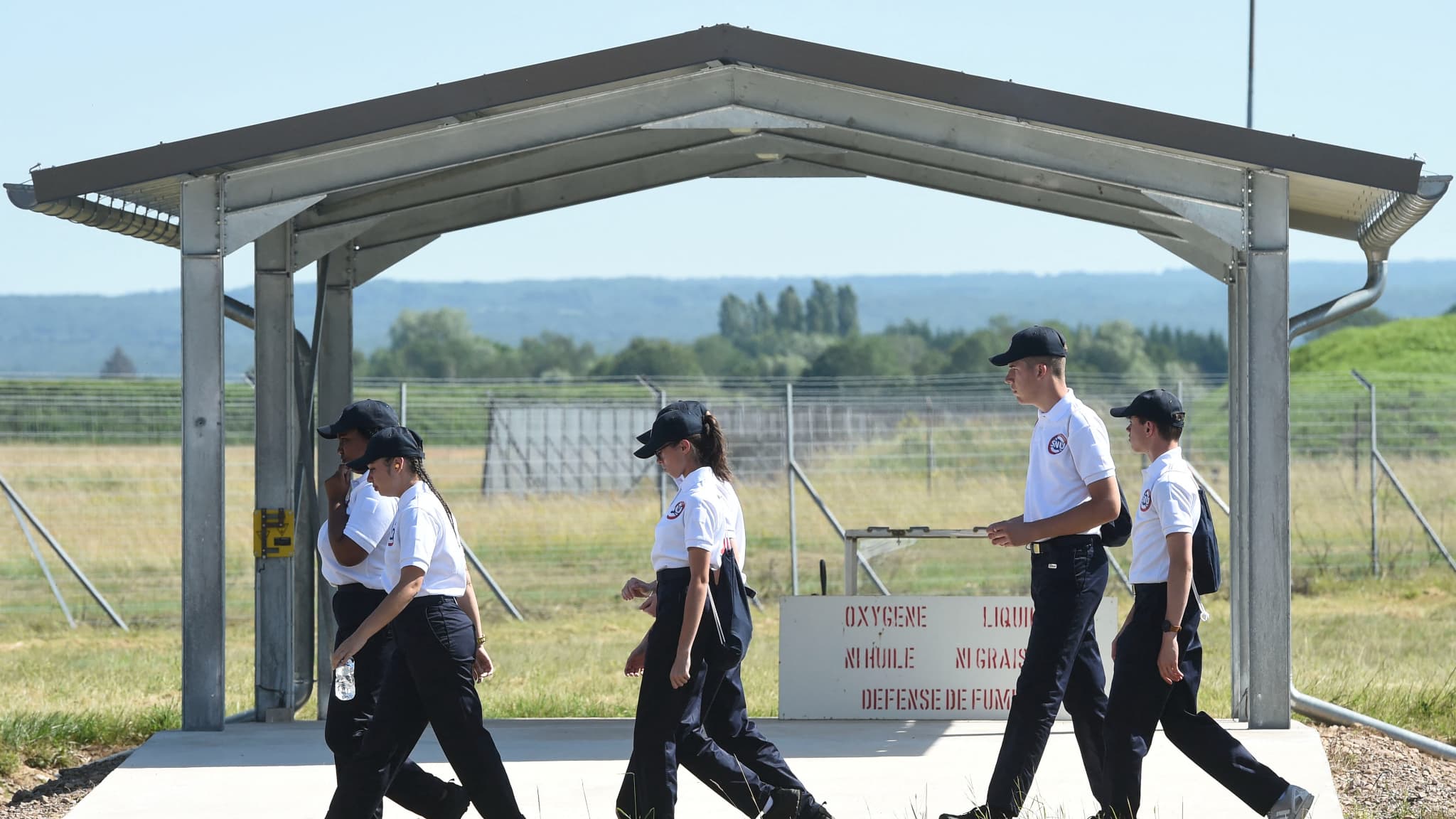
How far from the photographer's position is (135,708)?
33.4 feet

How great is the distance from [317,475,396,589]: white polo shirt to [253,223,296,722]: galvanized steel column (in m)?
2.96

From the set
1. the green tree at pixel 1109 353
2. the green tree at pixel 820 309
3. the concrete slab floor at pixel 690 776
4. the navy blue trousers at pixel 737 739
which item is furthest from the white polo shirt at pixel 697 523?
the green tree at pixel 820 309

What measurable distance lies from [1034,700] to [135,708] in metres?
6.25

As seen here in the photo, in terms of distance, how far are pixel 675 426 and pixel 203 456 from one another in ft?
10.5

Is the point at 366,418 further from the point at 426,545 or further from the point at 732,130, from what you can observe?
the point at 732,130

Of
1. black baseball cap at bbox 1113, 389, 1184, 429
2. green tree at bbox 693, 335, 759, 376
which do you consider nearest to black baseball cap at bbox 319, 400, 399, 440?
black baseball cap at bbox 1113, 389, 1184, 429

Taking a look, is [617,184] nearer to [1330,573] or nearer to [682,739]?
[682,739]

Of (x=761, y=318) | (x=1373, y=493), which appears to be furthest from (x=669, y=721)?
(x=761, y=318)

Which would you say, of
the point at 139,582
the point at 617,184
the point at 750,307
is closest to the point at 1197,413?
the point at 139,582

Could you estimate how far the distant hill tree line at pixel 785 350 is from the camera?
111375mm

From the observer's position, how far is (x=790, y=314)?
180m

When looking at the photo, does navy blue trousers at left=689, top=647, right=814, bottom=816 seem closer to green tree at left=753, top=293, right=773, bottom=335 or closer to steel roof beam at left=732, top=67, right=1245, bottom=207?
steel roof beam at left=732, top=67, right=1245, bottom=207

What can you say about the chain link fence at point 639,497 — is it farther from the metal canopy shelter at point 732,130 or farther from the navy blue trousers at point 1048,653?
the navy blue trousers at point 1048,653

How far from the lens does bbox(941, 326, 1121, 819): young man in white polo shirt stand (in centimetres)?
622
